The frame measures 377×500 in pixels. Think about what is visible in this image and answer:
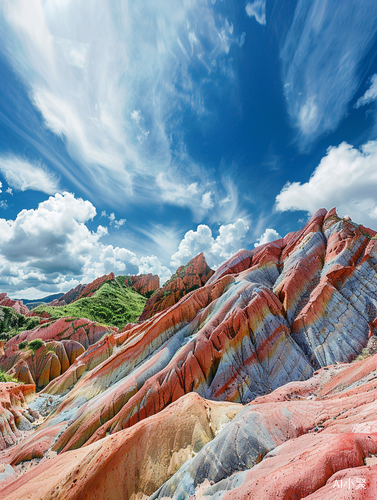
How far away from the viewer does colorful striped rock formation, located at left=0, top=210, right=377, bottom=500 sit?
26.6 ft

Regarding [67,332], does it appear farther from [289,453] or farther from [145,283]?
[145,283]

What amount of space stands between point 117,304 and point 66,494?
88593mm

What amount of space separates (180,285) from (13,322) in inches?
2583

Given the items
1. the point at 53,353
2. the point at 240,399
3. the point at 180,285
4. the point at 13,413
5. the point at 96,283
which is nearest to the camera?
the point at 240,399

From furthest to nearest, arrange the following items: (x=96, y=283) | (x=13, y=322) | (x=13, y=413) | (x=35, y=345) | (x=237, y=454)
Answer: (x=96, y=283) < (x=13, y=322) < (x=35, y=345) < (x=13, y=413) < (x=237, y=454)

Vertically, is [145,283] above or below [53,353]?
above

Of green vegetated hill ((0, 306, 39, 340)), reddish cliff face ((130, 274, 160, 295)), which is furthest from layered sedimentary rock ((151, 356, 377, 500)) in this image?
reddish cliff face ((130, 274, 160, 295))

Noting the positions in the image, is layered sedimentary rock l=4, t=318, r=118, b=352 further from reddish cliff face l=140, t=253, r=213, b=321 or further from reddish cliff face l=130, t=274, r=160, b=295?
reddish cliff face l=130, t=274, r=160, b=295

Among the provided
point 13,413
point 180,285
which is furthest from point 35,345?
point 180,285

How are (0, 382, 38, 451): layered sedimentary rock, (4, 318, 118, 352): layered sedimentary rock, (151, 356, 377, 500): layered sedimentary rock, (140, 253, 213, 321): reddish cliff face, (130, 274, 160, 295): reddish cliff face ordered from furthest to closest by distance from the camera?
(130, 274, 160, 295): reddish cliff face, (140, 253, 213, 321): reddish cliff face, (4, 318, 118, 352): layered sedimentary rock, (0, 382, 38, 451): layered sedimentary rock, (151, 356, 377, 500): layered sedimentary rock

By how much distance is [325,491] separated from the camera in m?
5.61

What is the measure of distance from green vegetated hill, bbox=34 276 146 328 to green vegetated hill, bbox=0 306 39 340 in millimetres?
7033

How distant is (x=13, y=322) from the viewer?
236ft

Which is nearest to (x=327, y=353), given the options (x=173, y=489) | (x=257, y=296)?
(x=257, y=296)
